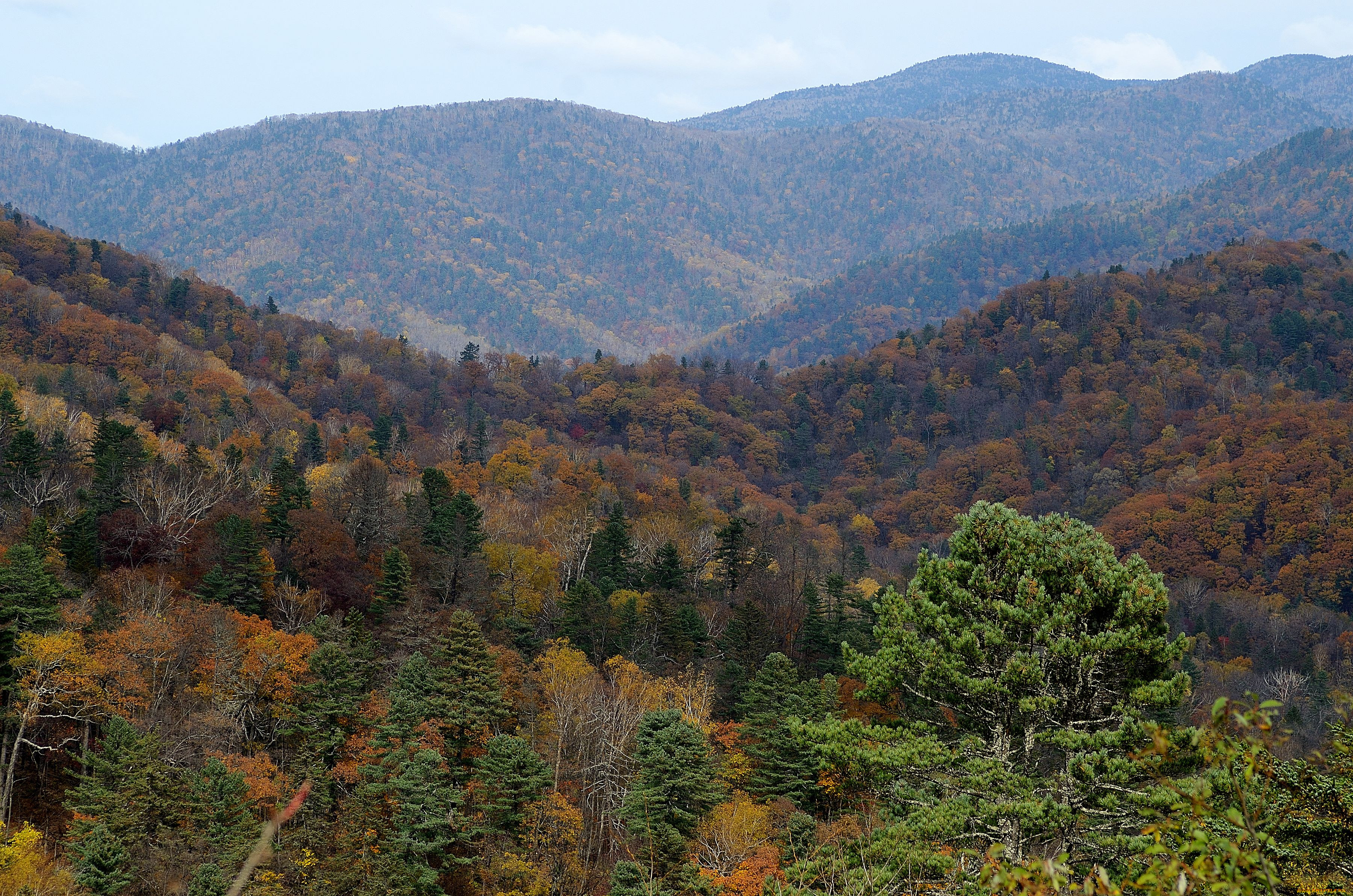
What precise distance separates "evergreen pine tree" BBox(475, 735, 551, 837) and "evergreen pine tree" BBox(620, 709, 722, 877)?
2.86 m

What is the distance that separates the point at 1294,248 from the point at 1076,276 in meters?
32.3

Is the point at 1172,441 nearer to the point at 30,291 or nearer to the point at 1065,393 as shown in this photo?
the point at 1065,393

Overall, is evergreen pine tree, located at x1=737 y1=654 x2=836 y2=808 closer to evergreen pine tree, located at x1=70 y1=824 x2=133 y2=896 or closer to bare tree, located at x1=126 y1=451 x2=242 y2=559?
evergreen pine tree, located at x1=70 y1=824 x2=133 y2=896

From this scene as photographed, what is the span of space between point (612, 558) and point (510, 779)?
28.1 metres

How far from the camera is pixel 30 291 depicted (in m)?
94.3

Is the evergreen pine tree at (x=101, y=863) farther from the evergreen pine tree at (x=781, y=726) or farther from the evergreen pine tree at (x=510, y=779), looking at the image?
the evergreen pine tree at (x=781, y=726)

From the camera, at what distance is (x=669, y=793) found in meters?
28.4

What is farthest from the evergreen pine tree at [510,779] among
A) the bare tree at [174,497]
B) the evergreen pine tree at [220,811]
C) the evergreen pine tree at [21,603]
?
the bare tree at [174,497]

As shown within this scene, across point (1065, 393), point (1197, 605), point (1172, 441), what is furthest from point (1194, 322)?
point (1197, 605)

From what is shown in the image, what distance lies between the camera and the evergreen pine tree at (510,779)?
2956 centimetres

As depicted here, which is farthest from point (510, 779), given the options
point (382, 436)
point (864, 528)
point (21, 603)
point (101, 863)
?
point (864, 528)

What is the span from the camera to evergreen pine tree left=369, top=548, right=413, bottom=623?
142ft

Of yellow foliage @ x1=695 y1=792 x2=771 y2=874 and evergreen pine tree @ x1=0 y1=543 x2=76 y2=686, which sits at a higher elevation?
evergreen pine tree @ x1=0 y1=543 x2=76 y2=686

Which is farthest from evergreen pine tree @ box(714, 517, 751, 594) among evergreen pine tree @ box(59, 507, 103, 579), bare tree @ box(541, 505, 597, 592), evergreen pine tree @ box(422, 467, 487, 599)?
evergreen pine tree @ box(59, 507, 103, 579)
